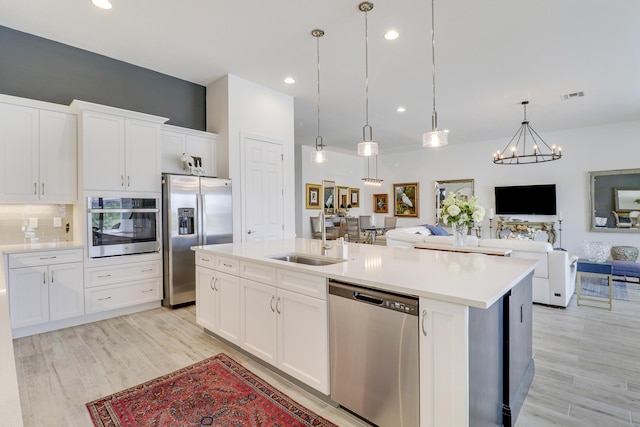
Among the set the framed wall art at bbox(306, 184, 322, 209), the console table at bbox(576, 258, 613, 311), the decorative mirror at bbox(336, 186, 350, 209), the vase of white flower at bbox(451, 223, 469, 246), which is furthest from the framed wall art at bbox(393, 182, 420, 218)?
the vase of white flower at bbox(451, 223, 469, 246)

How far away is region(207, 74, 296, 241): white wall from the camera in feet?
15.1

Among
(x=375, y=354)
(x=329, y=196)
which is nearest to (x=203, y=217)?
(x=375, y=354)

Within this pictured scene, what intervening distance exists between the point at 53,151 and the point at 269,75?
2785mm

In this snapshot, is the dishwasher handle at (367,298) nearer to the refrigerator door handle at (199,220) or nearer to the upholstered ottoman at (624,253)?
the refrigerator door handle at (199,220)

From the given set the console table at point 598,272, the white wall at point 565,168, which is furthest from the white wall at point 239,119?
the white wall at point 565,168

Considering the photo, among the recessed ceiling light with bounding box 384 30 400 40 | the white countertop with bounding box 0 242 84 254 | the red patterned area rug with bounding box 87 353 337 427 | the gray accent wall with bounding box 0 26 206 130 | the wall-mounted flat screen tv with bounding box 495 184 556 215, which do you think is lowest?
the red patterned area rug with bounding box 87 353 337 427

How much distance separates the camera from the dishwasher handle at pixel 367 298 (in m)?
1.74

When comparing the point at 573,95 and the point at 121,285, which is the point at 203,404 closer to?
the point at 121,285

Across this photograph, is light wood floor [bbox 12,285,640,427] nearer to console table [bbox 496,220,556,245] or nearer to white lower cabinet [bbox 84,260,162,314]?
white lower cabinet [bbox 84,260,162,314]

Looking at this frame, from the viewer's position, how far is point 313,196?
9.18m

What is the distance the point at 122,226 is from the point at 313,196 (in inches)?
231

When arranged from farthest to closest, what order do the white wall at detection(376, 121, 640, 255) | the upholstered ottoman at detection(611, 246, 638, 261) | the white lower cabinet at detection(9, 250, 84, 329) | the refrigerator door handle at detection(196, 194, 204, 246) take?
the white wall at detection(376, 121, 640, 255) < the upholstered ottoman at detection(611, 246, 638, 261) < the refrigerator door handle at detection(196, 194, 204, 246) < the white lower cabinet at detection(9, 250, 84, 329)

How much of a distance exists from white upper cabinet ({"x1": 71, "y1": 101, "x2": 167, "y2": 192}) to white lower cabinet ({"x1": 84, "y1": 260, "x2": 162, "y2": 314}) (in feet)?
3.16

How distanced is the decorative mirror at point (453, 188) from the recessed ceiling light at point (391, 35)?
6.00 meters
